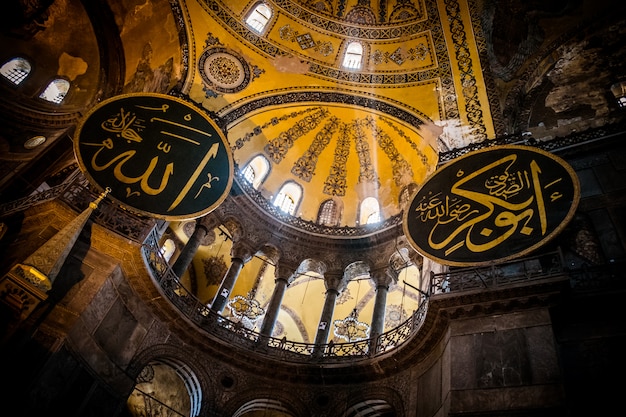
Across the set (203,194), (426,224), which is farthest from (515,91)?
(203,194)

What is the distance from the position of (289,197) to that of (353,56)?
4.37 metres

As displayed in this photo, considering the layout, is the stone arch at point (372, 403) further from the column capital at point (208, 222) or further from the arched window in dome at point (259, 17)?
the arched window in dome at point (259, 17)

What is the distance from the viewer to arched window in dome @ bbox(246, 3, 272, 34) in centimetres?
1277

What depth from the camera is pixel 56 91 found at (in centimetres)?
1280

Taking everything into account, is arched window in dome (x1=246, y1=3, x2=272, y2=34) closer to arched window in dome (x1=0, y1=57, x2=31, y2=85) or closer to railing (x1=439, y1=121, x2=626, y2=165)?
arched window in dome (x1=0, y1=57, x2=31, y2=85)

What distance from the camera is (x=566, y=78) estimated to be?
38.0 feet

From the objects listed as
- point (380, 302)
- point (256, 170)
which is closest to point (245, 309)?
point (380, 302)

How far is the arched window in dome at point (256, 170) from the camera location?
12492mm

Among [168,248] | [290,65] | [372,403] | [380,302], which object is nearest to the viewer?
[372,403]

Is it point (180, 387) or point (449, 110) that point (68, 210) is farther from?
point (449, 110)

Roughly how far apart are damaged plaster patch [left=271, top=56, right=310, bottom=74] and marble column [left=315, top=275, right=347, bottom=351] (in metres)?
5.60

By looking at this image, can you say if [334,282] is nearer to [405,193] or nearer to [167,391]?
[405,193]

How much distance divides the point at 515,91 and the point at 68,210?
1023 cm

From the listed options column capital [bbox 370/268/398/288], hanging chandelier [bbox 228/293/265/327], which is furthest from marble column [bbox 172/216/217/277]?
column capital [bbox 370/268/398/288]
